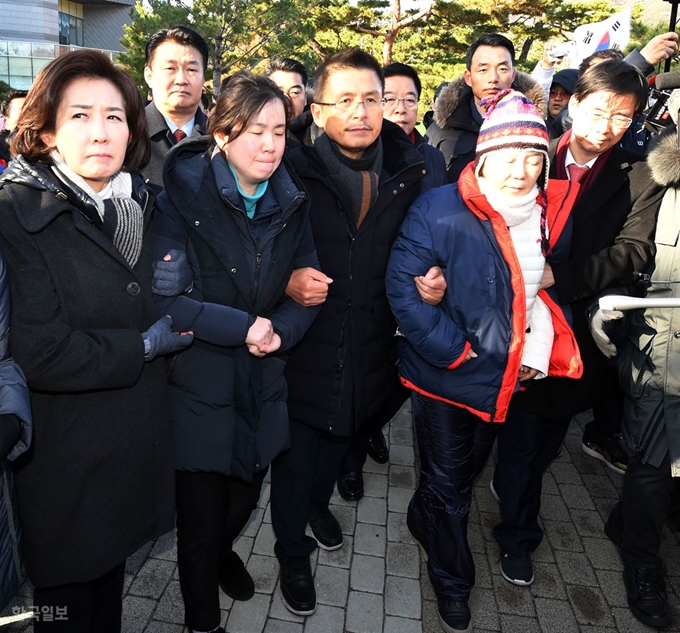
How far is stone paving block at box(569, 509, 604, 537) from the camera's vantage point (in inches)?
131

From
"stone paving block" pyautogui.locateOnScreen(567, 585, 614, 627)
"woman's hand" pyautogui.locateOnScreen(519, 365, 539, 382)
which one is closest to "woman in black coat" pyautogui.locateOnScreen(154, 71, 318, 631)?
"woman's hand" pyautogui.locateOnScreen(519, 365, 539, 382)

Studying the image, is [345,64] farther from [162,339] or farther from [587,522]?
[587,522]

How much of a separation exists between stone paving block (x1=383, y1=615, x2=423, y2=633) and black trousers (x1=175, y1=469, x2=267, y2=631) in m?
0.74

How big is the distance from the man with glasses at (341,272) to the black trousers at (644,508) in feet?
4.16

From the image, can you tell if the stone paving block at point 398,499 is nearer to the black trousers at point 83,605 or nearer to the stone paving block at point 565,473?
the stone paving block at point 565,473

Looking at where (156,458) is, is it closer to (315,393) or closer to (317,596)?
(315,393)

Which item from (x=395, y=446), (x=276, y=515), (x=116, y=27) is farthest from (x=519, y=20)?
(x=116, y=27)

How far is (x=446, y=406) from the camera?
2.52 m

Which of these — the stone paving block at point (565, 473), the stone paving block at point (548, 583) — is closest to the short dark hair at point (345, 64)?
the stone paving block at point (548, 583)

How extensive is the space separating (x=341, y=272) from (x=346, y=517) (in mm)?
1571

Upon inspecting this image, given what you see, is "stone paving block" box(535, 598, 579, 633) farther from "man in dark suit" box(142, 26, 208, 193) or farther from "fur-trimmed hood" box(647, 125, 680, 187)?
"man in dark suit" box(142, 26, 208, 193)

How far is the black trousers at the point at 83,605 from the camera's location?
1872 millimetres

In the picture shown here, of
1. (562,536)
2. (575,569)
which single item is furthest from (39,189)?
(562,536)

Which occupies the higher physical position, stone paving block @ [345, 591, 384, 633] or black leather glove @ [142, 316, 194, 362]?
black leather glove @ [142, 316, 194, 362]
